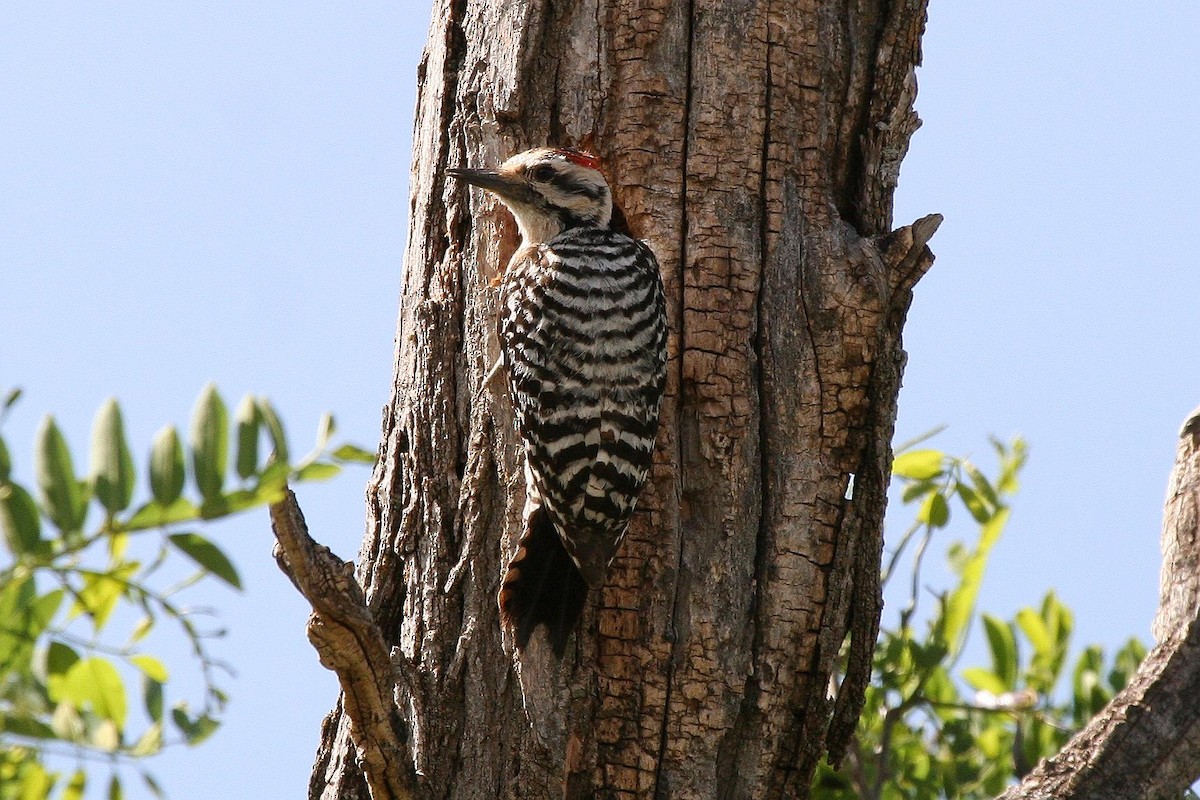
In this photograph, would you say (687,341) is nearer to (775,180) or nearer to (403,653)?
(775,180)

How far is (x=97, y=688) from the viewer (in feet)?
4.96

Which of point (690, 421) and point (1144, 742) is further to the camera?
point (690, 421)

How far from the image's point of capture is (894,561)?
382 cm

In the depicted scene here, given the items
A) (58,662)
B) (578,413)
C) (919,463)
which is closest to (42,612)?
(58,662)

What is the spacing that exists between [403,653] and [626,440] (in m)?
0.72

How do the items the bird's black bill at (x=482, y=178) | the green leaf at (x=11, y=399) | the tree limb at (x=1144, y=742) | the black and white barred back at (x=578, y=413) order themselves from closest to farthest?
the green leaf at (x=11, y=399)
the tree limb at (x=1144, y=742)
the black and white barred back at (x=578, y=413)
the bird's black bill at (x=482, y=178)

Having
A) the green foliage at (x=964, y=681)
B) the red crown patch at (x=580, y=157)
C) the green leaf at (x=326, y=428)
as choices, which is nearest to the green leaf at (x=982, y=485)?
the green foliage at (x=964, y=681)

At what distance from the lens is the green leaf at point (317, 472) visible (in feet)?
4.92

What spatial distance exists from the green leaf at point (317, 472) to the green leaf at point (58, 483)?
0.26 m

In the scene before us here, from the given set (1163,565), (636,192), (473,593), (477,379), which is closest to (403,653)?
(473,593)

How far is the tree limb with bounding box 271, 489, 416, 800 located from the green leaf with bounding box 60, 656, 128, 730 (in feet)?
2.93

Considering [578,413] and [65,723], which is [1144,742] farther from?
[65,723]

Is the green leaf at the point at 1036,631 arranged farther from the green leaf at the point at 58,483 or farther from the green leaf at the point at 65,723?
the green leaf at the point at 58,483

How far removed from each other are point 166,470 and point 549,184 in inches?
91.4
